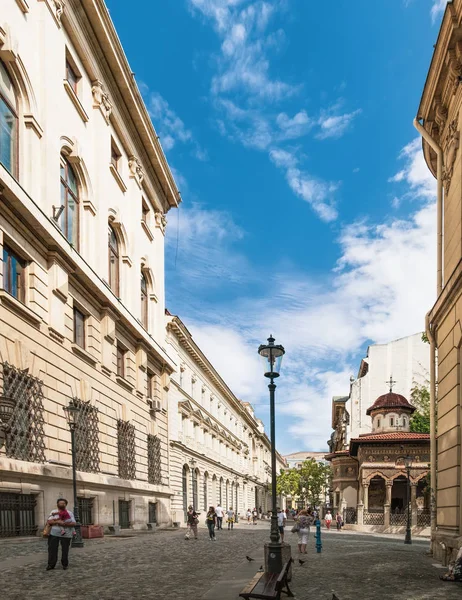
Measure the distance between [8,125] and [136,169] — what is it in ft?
51.6

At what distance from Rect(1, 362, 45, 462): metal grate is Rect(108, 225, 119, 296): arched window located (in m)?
11.3

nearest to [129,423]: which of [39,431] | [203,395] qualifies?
[39,431]

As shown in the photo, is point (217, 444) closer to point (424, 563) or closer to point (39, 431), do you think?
point (39, 431)

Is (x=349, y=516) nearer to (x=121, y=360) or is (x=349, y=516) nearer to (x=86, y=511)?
(x=121, y=360)

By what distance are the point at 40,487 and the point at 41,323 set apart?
502 centimetres

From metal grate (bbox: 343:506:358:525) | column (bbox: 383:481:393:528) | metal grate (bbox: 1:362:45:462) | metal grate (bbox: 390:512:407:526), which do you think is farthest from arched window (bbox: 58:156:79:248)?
metal grate (bbox: 343:506:358:525)

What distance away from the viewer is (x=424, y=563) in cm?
1664

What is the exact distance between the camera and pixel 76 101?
26500mm

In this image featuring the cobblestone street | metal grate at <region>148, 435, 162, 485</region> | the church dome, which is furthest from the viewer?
the church dome

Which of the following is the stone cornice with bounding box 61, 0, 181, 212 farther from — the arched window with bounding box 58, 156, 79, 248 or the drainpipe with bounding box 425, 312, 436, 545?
the drainpipe with bounding box 425, 312, 436, 545

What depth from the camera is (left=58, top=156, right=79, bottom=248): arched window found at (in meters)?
25.4

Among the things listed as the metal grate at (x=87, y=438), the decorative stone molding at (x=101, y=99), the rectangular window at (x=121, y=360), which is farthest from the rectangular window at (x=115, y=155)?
the metal grate at (x=87, y=438)

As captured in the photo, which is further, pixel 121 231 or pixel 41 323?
pixel 121 231

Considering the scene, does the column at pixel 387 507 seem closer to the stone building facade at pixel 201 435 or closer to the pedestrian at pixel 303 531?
the stone building facade at pixel 201 435
